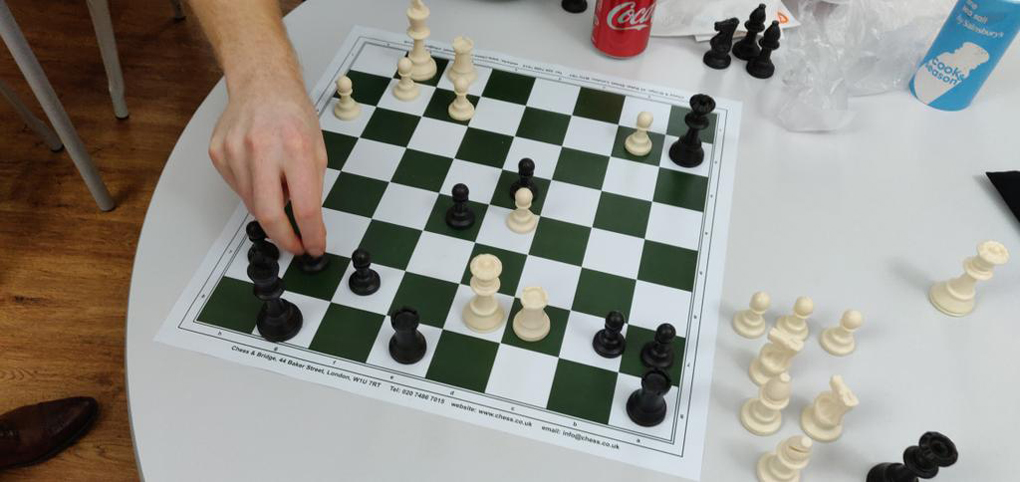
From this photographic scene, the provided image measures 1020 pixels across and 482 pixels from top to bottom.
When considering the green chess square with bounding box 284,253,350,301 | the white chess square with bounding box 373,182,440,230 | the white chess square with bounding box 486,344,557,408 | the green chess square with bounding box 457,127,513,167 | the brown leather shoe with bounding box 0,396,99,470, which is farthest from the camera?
the brown leather shoe with bounding box 0,396,99,470

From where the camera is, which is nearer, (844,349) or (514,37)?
(844,349)

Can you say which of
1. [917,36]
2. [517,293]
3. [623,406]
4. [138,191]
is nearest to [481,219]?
[517,293]

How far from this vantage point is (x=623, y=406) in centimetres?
102

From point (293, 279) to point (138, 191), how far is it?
1.47m

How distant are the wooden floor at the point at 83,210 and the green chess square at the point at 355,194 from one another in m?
1.04

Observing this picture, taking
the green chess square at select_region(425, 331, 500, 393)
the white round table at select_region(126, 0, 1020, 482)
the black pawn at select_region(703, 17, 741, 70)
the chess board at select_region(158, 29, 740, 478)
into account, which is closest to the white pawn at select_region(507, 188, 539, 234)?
the chess board at select_region(158, 29, 740, 478)

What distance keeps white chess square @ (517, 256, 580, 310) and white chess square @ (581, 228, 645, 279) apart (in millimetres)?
33

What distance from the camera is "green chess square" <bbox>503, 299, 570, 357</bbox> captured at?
1.08 metres

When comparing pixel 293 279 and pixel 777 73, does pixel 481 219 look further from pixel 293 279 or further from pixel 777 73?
pixel 777 73

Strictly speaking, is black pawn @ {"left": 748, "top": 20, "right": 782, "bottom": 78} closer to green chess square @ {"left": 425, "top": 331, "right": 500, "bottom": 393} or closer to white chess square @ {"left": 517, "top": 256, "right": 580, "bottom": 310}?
white chess square @ {"left": 517, "top": 256, "right": 580, "bottom": 310}

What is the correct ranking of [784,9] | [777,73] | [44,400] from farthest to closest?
1. [44,400]
2. [784,9]
3. [777,73]

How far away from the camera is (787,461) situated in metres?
0.93

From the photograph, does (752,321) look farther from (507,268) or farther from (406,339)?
(406,339)

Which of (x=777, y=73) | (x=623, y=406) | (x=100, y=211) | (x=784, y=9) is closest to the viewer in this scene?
(x=623, y=406)
